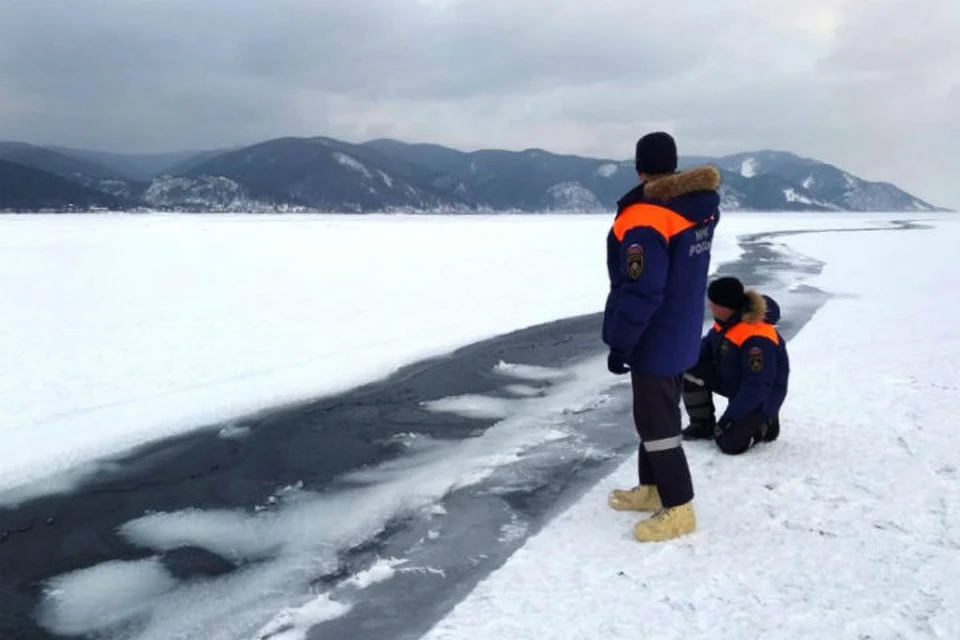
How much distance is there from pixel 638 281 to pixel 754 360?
188 centimetres

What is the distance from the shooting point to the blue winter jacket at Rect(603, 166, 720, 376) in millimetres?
3494

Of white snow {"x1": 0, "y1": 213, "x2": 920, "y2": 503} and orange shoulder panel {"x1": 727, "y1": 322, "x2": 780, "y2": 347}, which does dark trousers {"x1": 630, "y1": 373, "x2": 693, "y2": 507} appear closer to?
orange shoulder panel {"x1": 727, "y1": 322, "x2": 780, "y2": 347}

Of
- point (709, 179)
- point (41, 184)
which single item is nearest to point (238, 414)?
point (709, 179)

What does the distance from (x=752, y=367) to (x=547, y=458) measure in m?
1.49

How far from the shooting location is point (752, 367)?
5.01 m

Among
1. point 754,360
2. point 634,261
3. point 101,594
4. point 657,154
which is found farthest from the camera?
point 754,360

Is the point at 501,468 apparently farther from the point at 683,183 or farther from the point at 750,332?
the point at 683,183

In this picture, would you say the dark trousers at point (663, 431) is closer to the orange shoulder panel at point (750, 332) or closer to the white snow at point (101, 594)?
the orange shoulder panel at point (750, 332)

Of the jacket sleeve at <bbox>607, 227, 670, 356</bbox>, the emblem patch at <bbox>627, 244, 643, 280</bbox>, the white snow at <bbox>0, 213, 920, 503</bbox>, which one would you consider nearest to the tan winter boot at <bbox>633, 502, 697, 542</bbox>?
the jacket sleeve at <bbox>607, 227, 670, 356</bbox>

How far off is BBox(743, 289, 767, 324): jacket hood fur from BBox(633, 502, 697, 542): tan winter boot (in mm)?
1635

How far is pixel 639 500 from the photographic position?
14.0 ft

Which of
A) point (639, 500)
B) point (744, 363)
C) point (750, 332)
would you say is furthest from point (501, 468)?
point (750, 332)

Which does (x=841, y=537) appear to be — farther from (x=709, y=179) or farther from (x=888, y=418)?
(x=888, y=418)

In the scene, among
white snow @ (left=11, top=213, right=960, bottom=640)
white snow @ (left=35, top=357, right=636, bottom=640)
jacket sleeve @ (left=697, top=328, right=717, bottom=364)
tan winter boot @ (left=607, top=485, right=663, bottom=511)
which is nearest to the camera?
white snow @ (left=11, top=213, right=960, bottom=640)
